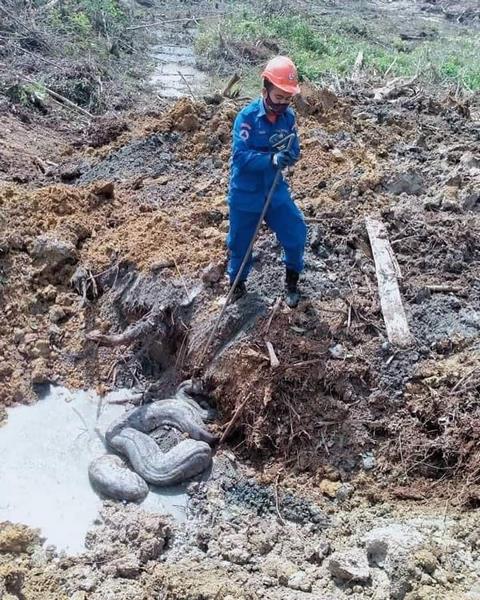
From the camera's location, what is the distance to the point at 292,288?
5.69 m

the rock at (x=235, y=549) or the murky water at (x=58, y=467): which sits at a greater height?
the rock at (x=235, y=549)

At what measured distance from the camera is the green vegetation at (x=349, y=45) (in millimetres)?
12227

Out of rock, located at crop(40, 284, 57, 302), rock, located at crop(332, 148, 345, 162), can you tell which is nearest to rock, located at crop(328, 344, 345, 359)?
rock, located at crop(40, 284, 57, 302)

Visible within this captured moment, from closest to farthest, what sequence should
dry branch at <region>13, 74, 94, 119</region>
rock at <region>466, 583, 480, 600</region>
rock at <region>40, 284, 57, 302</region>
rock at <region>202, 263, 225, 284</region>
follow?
rock at <region>466, 583, 480, 600</region> < rock at <region>202, 263, 225, 284</region> < rock at <region>40, 284, 57, 302</region> < dry branch at <region>13, 74, 94, 119</region>

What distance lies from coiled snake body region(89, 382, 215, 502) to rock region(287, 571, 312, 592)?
46.6 inches

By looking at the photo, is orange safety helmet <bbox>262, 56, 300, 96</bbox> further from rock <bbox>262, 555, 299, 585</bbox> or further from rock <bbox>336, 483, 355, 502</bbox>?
rock <bbox>262, 555, 299, 585</bbox>

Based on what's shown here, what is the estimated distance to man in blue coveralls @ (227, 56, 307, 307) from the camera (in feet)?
16.0

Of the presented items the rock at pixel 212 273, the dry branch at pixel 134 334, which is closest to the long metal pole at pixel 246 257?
the rock at pixel 212 273

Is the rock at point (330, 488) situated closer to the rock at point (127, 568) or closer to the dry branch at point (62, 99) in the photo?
the rock at point (127, 568)

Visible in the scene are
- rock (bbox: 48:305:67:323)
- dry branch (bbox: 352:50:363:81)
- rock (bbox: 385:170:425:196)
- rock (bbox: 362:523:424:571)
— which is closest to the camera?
rock (bbox: 362:523:424:571)

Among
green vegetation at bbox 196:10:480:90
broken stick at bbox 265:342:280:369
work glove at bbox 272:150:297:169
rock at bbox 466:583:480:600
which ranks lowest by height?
green vegetation at bbox 196:10:480:90

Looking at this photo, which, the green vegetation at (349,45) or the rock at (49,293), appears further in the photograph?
the green vegetation at (349,45)

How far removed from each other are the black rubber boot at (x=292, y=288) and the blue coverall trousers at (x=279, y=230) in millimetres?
56

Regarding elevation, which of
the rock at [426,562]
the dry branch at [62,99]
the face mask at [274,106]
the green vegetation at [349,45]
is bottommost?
the green vegetation at [349,45]
